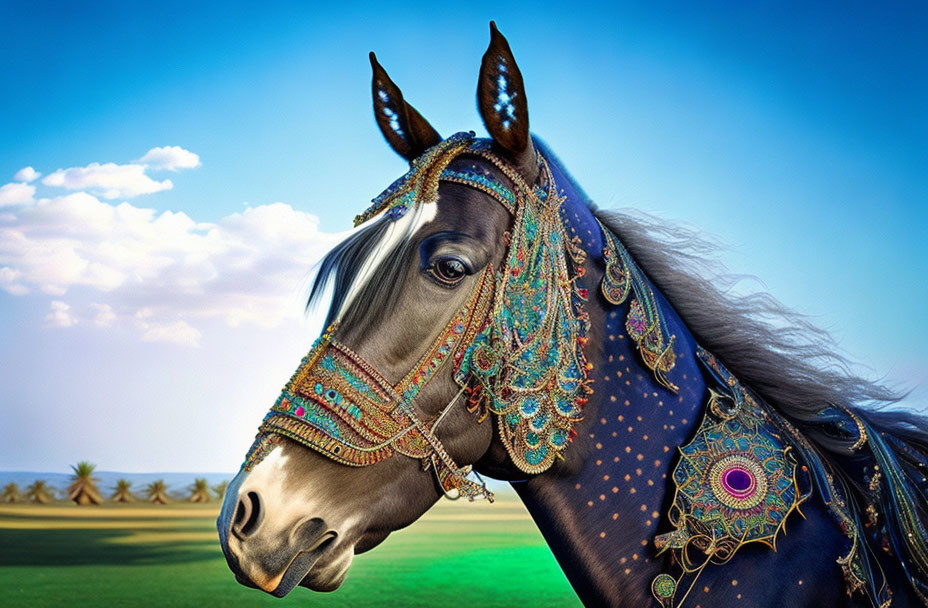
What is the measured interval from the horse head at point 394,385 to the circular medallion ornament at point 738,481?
401mm

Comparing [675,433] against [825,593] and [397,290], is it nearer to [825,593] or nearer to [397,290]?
[825,593]

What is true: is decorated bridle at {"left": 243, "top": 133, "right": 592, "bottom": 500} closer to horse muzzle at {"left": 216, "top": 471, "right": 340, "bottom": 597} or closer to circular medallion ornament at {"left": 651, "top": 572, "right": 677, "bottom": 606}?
horse muzzle at {"left": 216, "top": 471, "right": 340, "bottom": 597}

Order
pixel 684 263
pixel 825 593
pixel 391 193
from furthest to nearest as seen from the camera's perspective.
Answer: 1. pixel 684 263
2. pixel 391 193
3. pixel 825 593

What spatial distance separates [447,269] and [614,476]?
2.28 feet

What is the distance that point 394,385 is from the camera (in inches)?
64.7

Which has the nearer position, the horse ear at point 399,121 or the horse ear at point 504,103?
the horse ear at point 504,103

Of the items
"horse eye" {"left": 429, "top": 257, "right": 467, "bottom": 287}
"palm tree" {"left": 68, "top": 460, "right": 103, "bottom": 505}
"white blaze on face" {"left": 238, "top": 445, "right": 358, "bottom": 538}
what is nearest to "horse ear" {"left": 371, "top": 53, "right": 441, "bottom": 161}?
"horse eye" {"left": 429, "top": 257, "right": 467, "bottom": 287}

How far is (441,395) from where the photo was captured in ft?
5.52

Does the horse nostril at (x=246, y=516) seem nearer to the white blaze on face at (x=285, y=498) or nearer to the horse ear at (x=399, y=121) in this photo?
the white blaze on face at (x=285, y=498)

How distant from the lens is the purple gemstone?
1.75 m

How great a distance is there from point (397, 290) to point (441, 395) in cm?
28

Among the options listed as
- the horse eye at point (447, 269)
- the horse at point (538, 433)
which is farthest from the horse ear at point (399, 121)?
the horse eye at point (447, 269)

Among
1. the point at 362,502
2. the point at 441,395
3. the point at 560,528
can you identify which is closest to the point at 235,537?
the point at 362,502

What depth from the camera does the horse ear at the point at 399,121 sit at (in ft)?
7.10
